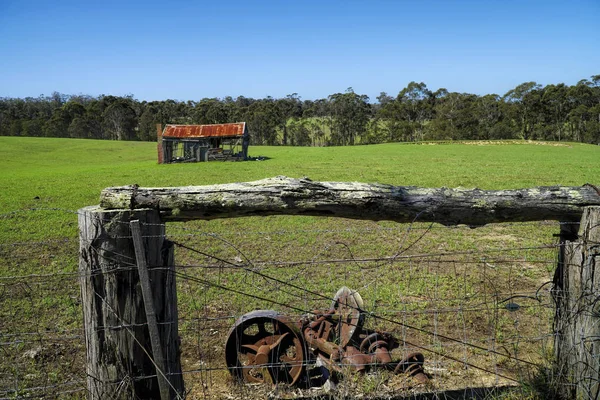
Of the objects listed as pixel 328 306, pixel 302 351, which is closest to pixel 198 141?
pixel 328 306

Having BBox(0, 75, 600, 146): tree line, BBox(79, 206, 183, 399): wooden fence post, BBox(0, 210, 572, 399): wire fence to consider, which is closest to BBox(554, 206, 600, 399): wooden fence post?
BBox(0, 210, 572, 399): wire fence

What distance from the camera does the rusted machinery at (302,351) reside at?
14.3ft

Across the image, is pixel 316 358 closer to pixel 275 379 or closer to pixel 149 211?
pixel 275 379

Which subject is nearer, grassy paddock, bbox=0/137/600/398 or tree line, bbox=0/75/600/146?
grassy paddock, bbox=0/137/600/398

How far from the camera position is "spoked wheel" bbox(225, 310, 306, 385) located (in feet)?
14.3

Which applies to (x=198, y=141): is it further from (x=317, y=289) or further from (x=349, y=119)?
(x=349, y=119)

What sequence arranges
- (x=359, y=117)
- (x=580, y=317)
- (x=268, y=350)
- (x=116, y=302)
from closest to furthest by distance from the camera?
(x=116, y=302)
(x=580, y=317)
(x=268, y=350)
(x=359, y=117)

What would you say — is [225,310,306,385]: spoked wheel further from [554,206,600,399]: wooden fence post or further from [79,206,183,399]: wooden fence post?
[554,206,600,399]: wooden fence post

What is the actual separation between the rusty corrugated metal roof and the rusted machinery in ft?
124

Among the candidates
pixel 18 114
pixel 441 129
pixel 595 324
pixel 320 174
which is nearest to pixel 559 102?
pixel 441 129

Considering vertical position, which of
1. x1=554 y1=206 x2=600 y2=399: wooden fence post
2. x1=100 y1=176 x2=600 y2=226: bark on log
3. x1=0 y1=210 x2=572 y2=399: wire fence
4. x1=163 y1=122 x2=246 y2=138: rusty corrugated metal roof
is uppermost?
x1=163 y1=122 x2=246 y2=138: rusty corrugated metal roof

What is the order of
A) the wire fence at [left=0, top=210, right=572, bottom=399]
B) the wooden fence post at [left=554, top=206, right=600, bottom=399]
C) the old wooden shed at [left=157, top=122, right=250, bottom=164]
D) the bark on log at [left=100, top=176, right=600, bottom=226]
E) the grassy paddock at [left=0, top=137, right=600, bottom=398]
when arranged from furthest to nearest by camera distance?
1. the old wooden shed at [left=157, top=122, right=250, bottom=164]
2. the grassy paddock at [left=0, top=137, right=600, bottom=398]
3. the wire fence at [left=0, top=210, right=572, bottom=399]
4. the wooden fence post at [left=554, top=206, right=600, bottom=399]
5. the bark on log at [left=100, top=176, right=600, bottom=226]

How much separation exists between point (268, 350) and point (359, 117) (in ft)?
253

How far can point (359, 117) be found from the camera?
260 ft
